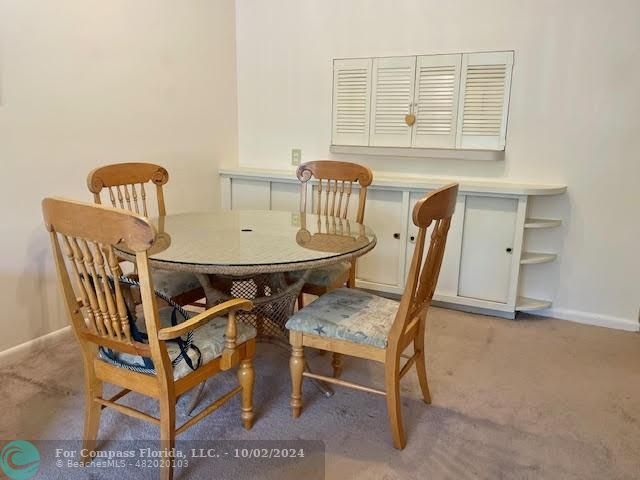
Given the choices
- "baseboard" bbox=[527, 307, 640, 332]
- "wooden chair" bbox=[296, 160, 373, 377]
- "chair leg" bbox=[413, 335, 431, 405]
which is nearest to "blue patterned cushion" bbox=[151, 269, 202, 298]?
"wooden chair" bbox=[296, 160, 373, 377]

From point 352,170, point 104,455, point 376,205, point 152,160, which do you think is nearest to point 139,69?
point 152,160

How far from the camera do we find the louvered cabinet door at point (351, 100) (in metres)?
3.36

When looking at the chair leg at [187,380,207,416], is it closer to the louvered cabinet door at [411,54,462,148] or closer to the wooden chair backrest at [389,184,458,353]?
the wooden chair backrest at [389,184,458,353]

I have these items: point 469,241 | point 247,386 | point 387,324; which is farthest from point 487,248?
point 247,386

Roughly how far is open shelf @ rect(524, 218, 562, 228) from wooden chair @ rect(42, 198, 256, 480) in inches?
74.8

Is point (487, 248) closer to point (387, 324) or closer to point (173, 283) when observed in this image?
point (387, 324)

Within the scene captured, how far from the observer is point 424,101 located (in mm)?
3174

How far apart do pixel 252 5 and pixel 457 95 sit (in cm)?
171

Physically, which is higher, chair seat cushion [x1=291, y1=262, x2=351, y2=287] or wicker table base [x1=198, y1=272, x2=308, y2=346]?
chair seat cushion [x1=291, y1=262, x2=351, y2=287]

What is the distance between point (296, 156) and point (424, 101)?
3.45 ft

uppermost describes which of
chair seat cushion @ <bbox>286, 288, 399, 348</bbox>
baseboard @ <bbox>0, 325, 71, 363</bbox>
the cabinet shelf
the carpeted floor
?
chair seat cushion @ <bbox>286, 288, 399, 348</bbox>

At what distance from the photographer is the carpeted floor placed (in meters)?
1.75

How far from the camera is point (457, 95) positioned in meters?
3.08

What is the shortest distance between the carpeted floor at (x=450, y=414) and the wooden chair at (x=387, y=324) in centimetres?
14
